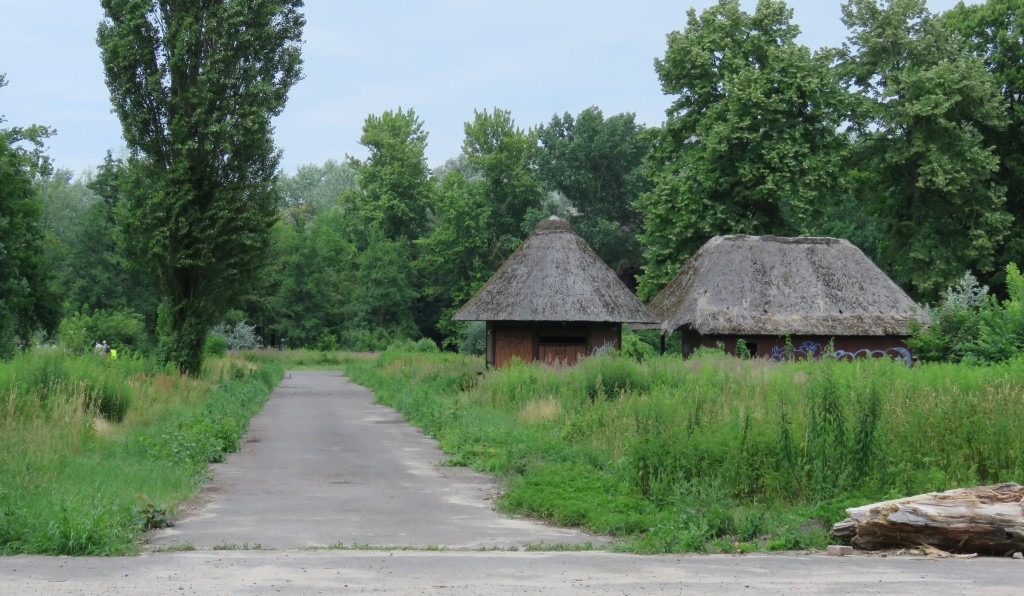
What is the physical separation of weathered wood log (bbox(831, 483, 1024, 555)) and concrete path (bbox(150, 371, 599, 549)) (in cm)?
281

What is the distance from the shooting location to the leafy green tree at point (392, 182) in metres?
77.6

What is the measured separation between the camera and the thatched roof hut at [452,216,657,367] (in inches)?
1243

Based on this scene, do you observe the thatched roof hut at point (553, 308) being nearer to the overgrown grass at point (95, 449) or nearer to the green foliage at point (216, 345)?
the overgrown grass at point (95, 449)

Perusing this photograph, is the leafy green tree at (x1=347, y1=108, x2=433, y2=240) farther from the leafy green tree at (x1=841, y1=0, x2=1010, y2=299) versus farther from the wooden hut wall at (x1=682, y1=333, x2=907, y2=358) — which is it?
the wooden hut wall at (x1=682, y1=333, x2=907, y2=358)

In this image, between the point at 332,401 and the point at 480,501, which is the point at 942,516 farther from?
the point at 332,401

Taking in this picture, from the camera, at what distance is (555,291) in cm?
3203

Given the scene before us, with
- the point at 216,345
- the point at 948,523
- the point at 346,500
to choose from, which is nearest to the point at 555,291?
the point at 346,500

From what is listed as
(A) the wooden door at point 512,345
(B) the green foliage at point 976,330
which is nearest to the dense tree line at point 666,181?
(A) the wooden door at point 512,345

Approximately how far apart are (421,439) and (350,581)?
12212mm

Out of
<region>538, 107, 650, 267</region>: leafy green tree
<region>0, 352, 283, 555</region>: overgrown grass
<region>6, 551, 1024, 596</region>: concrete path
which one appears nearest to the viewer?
<region>6, 551, 1024, 596</region>: concrete path

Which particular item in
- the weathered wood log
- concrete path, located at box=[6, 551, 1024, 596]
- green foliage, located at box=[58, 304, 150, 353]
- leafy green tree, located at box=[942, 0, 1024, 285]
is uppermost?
leafy green tree, located at box=[942, 0, 1024, 285]

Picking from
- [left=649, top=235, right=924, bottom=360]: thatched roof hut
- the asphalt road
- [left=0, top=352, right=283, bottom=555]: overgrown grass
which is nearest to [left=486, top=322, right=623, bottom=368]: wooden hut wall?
[left=649, top=235, right=924, bottom=360]: thatched roof hut

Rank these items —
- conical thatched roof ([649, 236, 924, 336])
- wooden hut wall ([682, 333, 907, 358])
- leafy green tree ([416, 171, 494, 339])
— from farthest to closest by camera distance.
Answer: leafy green tree ([416, 171, 494, 339]), wooden hut wall ([682, 333, 907, 358]), conical thatched roof ([649, 236, 924, 336])

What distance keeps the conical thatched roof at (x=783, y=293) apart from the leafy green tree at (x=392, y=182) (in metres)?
43.8
